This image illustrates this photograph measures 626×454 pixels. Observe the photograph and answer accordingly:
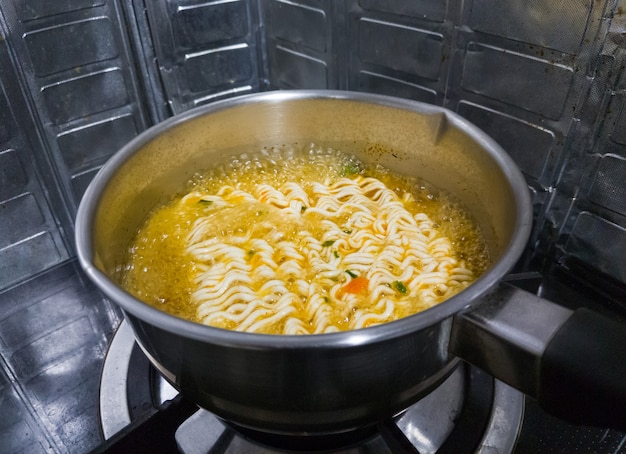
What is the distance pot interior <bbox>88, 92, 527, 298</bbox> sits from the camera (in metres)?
1.33

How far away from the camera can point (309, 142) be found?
1.86 metres

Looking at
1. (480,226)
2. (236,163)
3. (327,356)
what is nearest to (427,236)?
(480,226)

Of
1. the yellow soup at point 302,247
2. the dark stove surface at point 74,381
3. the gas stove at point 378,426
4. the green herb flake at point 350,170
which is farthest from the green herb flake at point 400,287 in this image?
the green herb flake at point 350,170

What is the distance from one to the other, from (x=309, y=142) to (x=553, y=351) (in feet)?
4.15

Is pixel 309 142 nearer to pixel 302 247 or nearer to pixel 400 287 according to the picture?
pixel 302 247

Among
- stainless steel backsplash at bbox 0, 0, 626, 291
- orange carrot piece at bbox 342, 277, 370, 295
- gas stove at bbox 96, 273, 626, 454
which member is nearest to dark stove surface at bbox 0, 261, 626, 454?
gas stove at bbox 96, 273, 626, 454

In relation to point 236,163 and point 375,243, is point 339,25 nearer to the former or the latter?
point 236,163

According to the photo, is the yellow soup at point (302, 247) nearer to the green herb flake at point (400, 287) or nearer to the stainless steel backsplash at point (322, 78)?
the green herb flake at point (400, 287)

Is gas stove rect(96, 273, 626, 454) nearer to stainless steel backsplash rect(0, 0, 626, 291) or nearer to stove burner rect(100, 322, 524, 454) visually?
stove burner rect(100, 322, 524, 454)

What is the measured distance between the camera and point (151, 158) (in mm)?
1533

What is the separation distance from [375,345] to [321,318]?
497mm

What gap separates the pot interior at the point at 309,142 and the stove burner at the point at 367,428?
34cm

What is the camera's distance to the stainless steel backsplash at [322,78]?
1519 mm

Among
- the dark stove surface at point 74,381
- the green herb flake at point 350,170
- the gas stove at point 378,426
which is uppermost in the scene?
the green herb flake at point 350,170
